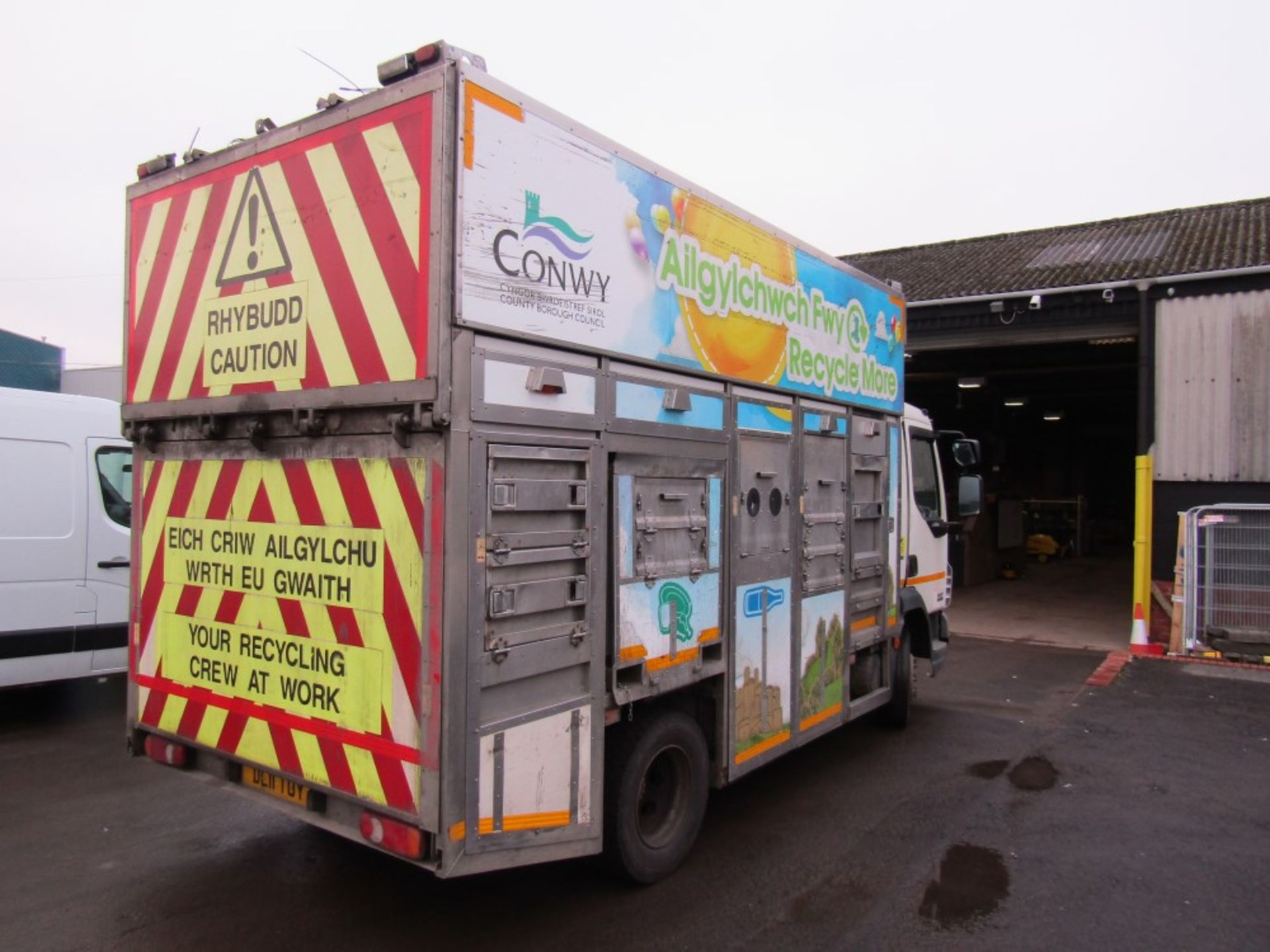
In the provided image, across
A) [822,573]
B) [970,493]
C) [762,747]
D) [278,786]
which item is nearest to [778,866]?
[762,747]

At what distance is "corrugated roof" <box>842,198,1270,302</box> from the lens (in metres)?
12.9

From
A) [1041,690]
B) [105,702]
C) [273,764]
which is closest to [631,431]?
[273,764]

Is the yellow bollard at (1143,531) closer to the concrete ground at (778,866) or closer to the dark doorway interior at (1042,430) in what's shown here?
the dark doorway interior at (1042,430)

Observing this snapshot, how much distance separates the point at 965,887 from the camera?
14.0ft

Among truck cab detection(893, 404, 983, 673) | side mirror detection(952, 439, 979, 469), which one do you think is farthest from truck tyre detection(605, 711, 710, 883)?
side mirror detection(952, 439, 979, 469)

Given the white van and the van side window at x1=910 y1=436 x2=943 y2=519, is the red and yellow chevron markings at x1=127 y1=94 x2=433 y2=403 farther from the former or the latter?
the van side window at x1=910 y1=436 x2=943 y2=519

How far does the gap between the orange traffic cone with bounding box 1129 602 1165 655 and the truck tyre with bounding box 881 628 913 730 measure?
5.23m

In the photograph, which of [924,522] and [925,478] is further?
[925,478]

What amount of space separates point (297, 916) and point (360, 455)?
2.08m

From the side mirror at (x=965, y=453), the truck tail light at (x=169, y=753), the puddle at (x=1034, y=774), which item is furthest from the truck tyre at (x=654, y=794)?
the side mirror at (x=965, y=453)

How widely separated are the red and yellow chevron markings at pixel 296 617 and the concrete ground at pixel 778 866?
77cm

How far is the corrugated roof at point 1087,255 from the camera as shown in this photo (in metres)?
12.9

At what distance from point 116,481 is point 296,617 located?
4440mm

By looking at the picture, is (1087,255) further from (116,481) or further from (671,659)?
(116,481)
